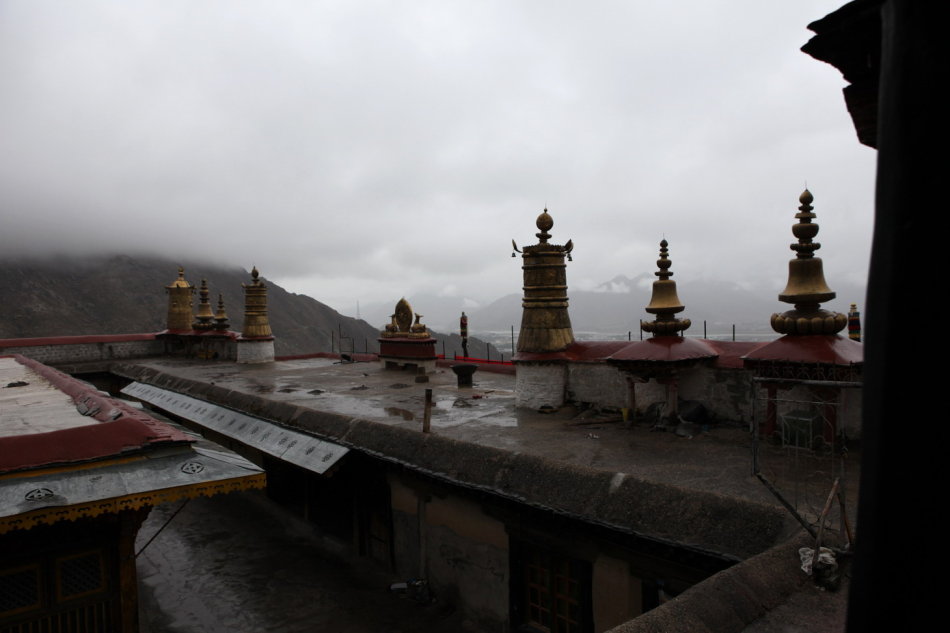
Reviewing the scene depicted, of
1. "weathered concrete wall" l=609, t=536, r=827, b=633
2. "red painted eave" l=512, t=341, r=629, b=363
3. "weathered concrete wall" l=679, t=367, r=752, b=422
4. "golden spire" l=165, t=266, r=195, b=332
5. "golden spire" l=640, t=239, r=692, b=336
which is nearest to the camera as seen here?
"weathered concrete wall" l=609, t=536, r=827, b=633

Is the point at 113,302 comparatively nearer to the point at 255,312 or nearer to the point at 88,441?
the point at 255,312

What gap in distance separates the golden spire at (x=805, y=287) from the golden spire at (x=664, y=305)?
6.70ft

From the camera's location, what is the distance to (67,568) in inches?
254

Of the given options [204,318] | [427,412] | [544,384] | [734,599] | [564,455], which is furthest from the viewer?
[204,318]

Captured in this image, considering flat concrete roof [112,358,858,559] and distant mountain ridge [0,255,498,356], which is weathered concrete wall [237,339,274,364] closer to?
flat concrete roof [112,358,858,559]

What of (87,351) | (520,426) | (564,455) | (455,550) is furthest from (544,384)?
(87,351)

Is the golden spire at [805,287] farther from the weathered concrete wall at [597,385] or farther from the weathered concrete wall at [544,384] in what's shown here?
the weathered concrete wall at [544,384]

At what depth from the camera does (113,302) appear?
292ft

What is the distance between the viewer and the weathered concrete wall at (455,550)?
897 centimetres

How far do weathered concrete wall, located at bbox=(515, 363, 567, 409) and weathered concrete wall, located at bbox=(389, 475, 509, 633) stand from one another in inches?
144

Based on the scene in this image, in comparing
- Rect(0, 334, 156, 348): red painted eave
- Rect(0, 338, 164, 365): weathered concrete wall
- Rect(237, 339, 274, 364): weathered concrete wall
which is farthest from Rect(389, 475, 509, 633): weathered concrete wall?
Rect(0, 334, 156, 348): red painted eave

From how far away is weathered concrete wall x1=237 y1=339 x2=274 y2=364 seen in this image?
2602cm

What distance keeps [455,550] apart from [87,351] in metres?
24.1

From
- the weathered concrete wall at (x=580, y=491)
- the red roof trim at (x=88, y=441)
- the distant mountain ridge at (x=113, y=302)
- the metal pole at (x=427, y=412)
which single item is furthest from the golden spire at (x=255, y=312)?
the distant mountain ridge at (x=113, y=302)
